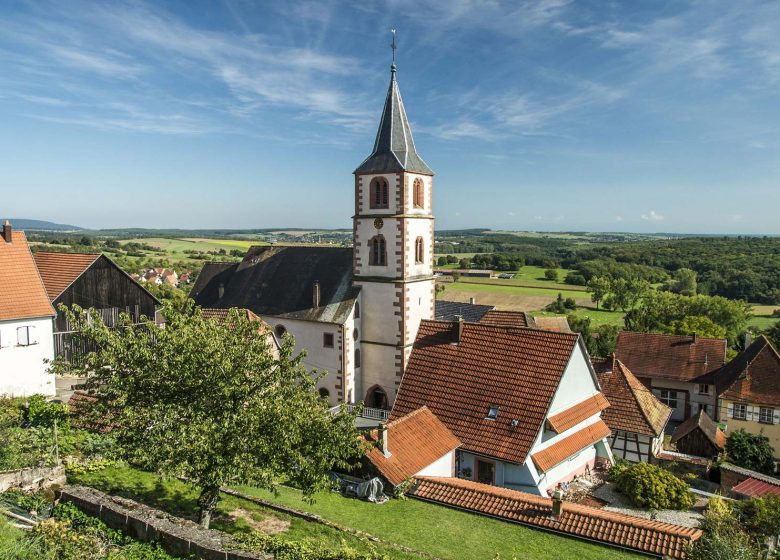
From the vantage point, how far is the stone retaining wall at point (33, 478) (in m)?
13.3

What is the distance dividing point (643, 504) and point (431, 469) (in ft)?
27.1

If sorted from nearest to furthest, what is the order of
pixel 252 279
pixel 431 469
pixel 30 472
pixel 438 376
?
pixel 30 472
pixel 431 469
pixel 438 376
pixel 252 279

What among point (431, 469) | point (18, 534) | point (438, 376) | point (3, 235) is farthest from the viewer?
point (3, 235)

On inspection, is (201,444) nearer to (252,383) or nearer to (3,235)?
(252,383)

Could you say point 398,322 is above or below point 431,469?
above

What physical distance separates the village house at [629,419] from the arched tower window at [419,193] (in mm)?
13306

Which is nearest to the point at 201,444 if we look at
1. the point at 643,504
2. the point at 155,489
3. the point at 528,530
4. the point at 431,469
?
the point at 155,489

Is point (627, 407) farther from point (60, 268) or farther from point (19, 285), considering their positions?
point (60, 268)

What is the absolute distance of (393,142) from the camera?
105ft

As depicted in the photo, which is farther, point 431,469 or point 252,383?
point 431,469

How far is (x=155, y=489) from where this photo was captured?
50.3 feet

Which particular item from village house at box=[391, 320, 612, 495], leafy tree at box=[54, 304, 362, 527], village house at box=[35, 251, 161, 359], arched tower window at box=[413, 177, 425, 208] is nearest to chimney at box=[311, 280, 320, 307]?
arched tower window at box=[413, 177, 425, 208]

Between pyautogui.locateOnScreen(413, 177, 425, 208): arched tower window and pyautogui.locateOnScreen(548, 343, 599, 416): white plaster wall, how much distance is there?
41.3 ft

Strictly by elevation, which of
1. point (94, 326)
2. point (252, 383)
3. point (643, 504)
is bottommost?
point (643, 504)
